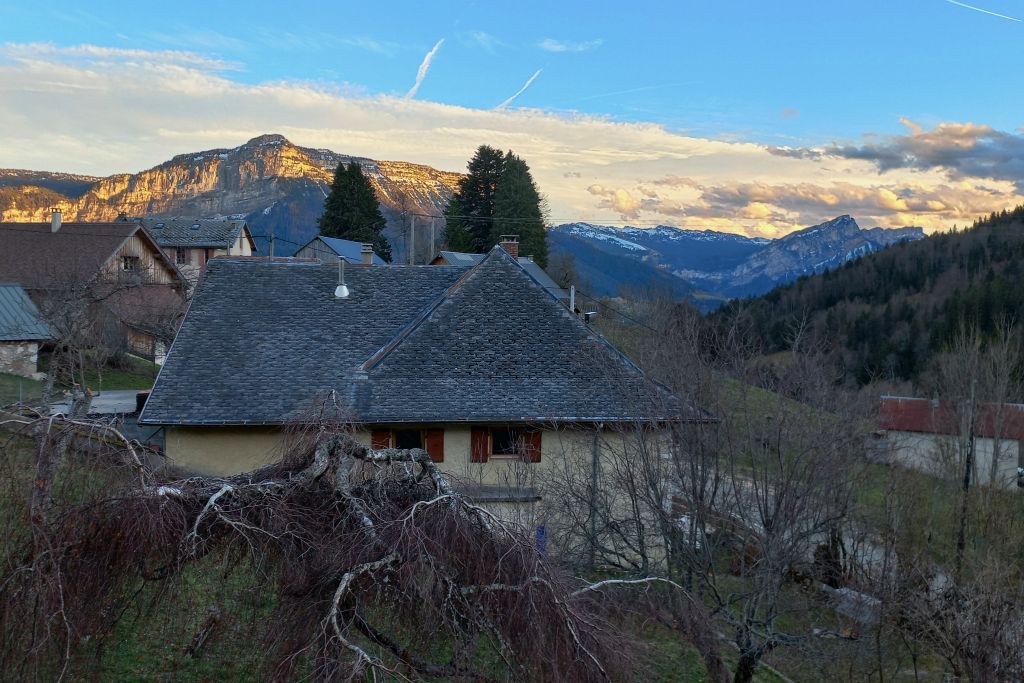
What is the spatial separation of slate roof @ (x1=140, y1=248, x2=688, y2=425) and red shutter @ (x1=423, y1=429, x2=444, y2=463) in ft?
1.75

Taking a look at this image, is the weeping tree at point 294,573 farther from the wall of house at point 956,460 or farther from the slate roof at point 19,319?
the slate roof at point 19,319

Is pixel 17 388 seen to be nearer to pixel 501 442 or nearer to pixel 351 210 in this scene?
pixel 501 442

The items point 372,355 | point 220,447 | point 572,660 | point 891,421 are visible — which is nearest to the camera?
point 572,660

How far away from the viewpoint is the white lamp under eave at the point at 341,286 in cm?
2069

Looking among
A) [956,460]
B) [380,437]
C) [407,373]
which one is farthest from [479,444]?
[956,460]

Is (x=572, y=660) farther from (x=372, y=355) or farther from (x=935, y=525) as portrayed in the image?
(x=935, y=525)

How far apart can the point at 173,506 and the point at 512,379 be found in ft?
41.8

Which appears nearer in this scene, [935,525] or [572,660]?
[572,660]

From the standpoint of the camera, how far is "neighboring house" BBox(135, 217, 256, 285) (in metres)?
56.8

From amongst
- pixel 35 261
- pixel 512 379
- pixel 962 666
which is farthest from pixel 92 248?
pixel 962 666

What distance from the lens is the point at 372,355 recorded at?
738 inches

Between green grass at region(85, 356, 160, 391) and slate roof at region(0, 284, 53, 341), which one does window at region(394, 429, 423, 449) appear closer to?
green grass at region(85, 356, 160, 391)

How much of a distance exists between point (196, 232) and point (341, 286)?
42.8 m

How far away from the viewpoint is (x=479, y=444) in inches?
682
